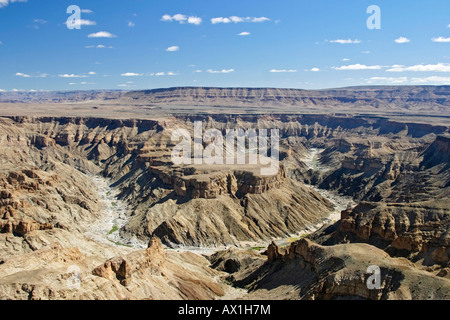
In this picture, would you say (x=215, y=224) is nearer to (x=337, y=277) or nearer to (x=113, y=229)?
(x=113, y=229)

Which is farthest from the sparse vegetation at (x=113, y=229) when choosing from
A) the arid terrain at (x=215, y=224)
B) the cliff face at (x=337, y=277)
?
the cliff face at (x=337, y=277)

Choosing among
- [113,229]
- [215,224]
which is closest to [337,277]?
[215,224]

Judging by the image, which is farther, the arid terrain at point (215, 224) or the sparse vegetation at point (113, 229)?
the sparse vegetation at point (113, 229)

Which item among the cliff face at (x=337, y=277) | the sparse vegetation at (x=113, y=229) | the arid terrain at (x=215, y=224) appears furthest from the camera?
the sparse vegetation at (x=113, y=229)

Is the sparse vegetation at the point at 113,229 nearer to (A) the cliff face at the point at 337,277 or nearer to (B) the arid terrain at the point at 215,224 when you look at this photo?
(B) the arid terrain at the point at 215,224

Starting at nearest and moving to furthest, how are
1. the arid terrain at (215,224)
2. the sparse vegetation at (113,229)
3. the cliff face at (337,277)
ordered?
the cliff face at (337,277) < the arid terrain at (215,224) < the sparse vegetation at (113,229)

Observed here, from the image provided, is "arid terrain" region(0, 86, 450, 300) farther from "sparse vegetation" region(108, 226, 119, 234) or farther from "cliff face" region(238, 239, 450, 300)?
"sparse vegetation" region(108, 226, 119, 234)

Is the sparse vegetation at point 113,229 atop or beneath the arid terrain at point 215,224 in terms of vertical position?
beneath

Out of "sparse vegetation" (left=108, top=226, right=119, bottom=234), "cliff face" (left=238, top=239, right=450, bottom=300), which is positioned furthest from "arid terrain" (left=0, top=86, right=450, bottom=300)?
"sparse vegetation" (left=108, top=226, right=119, bottom=234)
